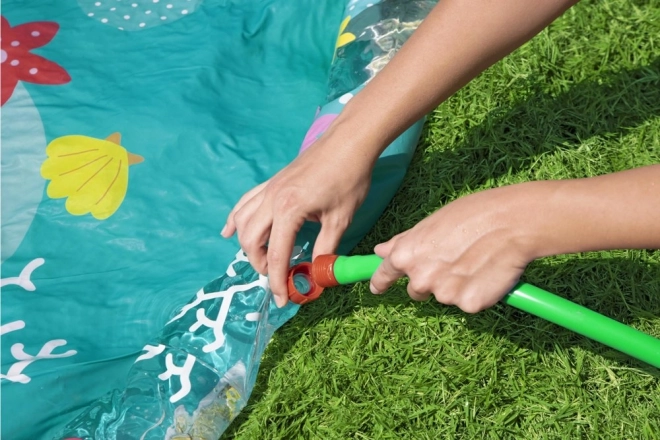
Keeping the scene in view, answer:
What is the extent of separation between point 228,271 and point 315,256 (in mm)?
271

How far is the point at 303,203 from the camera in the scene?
1229 mm

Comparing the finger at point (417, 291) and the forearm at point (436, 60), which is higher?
the forearm at point (436, 60)

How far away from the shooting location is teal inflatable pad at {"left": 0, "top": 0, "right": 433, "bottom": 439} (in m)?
1.44

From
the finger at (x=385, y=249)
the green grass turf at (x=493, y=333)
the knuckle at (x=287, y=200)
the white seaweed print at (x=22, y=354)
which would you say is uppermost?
the knuckle at (x=287, y=200)

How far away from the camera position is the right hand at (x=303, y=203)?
1232mm

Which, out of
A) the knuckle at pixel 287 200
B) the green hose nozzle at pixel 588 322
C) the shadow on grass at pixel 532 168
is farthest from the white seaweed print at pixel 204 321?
the green hose nozzle at pixel 588 322

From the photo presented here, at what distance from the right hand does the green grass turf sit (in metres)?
0.25

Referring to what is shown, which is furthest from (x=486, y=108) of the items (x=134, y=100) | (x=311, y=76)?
(x=134, y=100)

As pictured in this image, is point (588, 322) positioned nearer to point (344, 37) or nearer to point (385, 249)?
point (385, 249)

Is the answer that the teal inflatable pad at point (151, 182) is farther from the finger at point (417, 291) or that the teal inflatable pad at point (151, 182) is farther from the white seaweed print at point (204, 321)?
the finger at point (417, 291)

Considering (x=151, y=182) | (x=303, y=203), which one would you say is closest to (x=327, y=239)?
(x=303, y=203)

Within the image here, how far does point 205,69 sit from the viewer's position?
1894 mm

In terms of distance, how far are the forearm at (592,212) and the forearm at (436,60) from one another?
29cm

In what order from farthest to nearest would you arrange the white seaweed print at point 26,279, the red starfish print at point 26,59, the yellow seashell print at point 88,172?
1. the red starfish print at point 26,59
2. the yellow seashell print at point 88,172
3. the white seaweed print at point 26,279
